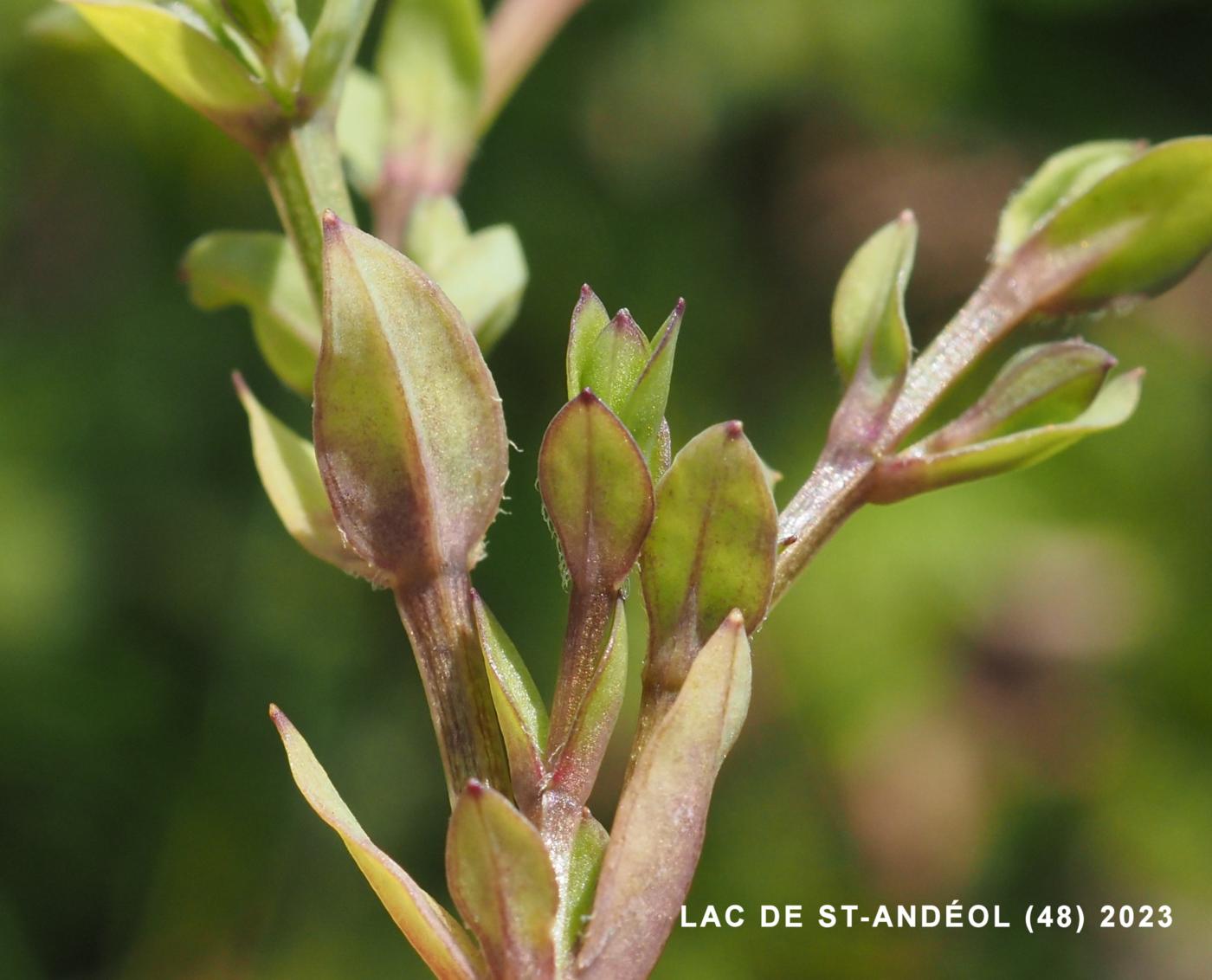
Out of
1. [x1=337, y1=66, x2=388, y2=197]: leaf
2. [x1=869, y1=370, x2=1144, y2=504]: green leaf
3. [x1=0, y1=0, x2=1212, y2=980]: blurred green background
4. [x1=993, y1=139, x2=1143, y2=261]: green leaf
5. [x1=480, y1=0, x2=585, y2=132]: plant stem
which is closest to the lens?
[x1=869, y1=370, x2=1144, y2=504]: green leaf

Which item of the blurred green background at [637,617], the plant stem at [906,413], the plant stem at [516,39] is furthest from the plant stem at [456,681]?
the blurred green background at [637,617]

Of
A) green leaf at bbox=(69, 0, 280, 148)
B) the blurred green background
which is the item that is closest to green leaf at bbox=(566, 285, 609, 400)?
green leaf at bbox=(69, 0, 280, 148)

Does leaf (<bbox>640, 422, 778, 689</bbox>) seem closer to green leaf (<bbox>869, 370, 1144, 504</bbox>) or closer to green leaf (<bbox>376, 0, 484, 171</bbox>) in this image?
green leaf (<bbox>869, 370, 1144, 504</bbox>)

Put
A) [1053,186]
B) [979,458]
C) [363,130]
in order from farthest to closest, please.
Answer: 1. [363,130]
2. [1053,186]
3. [979,458]

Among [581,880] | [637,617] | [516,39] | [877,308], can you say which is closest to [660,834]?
[581,880]

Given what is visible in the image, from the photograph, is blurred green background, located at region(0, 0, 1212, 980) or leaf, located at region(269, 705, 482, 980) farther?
blurred green background, located at region(0, 0, 1212, 980)

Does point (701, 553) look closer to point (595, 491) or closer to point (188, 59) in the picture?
point (595, 491)

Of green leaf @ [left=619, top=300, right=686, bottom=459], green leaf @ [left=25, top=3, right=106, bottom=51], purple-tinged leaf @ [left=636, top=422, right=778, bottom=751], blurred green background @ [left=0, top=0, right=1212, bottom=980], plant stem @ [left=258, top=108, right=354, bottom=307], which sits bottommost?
purple-tinged leaf @ [left=636, top=422, right=778, bottom=751]
